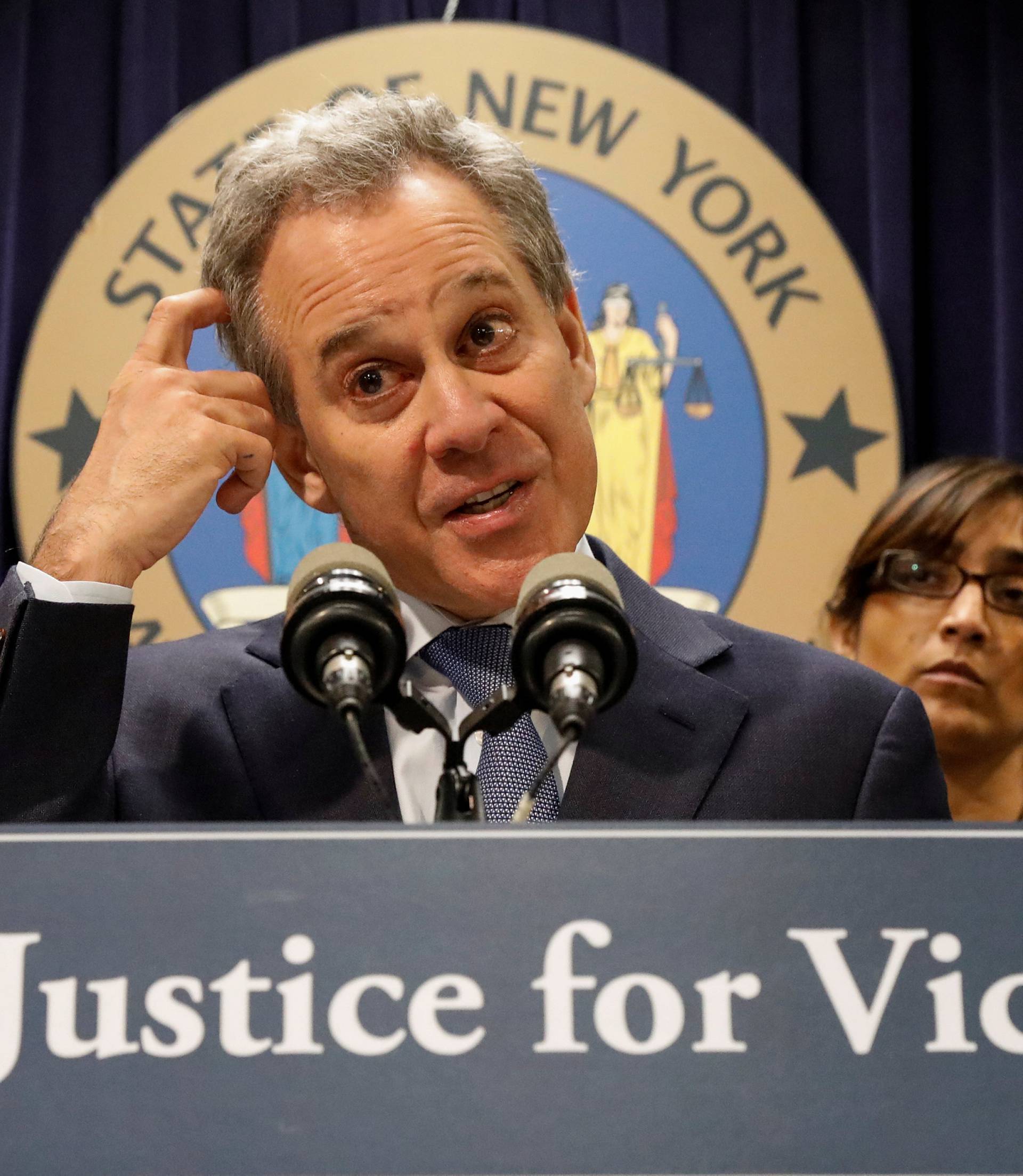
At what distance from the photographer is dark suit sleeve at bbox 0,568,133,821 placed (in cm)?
117

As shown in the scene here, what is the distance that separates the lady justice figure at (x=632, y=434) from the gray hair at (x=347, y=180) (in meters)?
1.01

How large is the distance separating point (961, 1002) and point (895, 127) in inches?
87.8

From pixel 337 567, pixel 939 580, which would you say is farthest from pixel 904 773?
pixel 939 580

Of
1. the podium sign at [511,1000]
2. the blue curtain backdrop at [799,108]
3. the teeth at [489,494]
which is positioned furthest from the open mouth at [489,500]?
the blue curtain backdrop at [799,108]

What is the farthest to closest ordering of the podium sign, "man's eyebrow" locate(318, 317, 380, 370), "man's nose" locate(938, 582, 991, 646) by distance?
"man's nose" locate(938, 582, 991, 646) → "man's eyebrow" locate(318, 317, 380, 370) → the podium sign

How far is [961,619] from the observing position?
2289 millimetres

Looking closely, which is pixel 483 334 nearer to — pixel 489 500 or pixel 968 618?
pixel 489 500

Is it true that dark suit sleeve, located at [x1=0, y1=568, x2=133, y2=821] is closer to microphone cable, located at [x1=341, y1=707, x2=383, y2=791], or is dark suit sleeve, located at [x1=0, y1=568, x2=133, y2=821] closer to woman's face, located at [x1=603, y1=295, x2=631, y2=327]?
microphone cable, located at [x1=341, y1=707, x2=383, y2=791]

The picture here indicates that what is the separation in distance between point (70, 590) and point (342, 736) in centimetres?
29

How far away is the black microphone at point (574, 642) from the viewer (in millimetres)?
818

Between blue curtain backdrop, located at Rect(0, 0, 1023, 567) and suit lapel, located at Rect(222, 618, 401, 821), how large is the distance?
1367 mm

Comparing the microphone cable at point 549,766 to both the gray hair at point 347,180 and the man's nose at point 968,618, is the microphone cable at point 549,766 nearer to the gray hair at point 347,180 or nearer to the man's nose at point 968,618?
the gray hair at point 347,180

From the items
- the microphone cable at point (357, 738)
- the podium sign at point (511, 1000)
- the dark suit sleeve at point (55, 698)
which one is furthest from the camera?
the dark suit sleeve at point (55, 698)

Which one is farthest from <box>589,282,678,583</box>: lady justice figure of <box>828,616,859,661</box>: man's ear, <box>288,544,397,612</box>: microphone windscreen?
<box>288,544,397,612</box>: microphone windscreen
